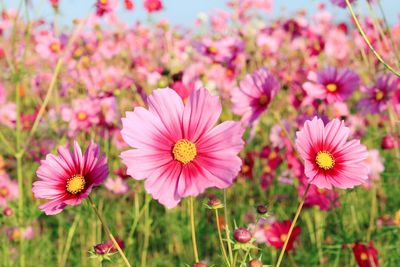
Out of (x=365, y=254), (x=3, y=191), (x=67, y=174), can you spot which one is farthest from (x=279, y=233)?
(x=3, y=191)

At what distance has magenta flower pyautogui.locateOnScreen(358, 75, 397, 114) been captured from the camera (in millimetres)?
1866

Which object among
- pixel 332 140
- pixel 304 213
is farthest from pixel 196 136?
pixel 304 213

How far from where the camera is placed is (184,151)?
872mm

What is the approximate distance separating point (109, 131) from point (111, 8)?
514mm

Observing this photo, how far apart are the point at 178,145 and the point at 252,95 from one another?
2.50 feet

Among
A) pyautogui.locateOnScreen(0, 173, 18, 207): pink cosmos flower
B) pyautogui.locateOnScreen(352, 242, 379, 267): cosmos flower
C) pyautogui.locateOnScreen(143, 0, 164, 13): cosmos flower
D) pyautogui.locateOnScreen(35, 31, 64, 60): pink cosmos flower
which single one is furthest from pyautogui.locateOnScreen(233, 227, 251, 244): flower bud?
pyautogui.locateOnScreen(35, 31, 64, 60): pink cosmos flower

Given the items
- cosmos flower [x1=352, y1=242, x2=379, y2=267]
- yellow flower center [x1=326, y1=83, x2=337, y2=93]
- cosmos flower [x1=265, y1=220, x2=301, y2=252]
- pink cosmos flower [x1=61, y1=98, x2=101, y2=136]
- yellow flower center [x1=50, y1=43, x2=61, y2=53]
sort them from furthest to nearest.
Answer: yellow flower center [x1=50, y1=43, x2=61, y2=53] < pink cosmos flower [x1=61, y1=98, x2=101, y2=136] < yellow flower center [x1=326, y1=83, x2=337, y2=93] < cosmos flower [x1=265, y1=220, x2=301, y2=252] < cosmos flower [x1=352, y1=242, x2=379, y2=267]

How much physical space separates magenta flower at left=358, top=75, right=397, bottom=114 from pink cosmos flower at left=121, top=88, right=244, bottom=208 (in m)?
1.15

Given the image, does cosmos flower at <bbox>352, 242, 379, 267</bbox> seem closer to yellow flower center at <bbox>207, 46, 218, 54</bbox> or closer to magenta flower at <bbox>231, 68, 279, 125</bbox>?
magenta flower at <bbox>231, 68, 279, 125</bbox>

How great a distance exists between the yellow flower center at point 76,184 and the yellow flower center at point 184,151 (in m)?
0.16

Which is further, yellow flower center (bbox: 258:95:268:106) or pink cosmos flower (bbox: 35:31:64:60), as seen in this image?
pink cosmos flower (bbox: 35:31:64:60)

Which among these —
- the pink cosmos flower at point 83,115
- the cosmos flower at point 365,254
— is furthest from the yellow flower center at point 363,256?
the pink cosmos flower at point 83,115

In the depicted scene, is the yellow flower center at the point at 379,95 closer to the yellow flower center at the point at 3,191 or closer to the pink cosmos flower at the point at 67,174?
the pink cosmos flower at the point at 67,174

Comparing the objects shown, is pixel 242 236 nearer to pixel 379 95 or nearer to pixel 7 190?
pixel 379 95
